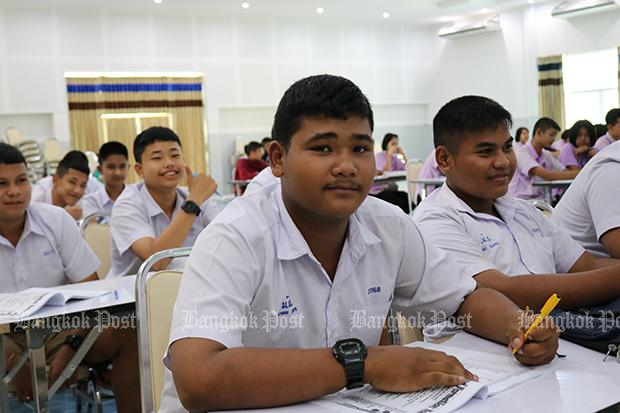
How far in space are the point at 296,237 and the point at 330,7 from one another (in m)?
12.8

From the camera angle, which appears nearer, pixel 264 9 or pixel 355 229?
pixel 355 229

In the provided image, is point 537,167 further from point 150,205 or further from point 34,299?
point 34,299

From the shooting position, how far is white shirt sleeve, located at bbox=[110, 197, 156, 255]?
328cm

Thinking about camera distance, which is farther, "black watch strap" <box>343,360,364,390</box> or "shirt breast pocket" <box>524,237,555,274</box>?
"shirt breast pocket" <box>524,237,555,274</box>

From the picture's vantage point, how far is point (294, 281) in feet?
4.84

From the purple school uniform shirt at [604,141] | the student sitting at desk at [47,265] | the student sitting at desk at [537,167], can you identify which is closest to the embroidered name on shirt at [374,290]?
the student sitting at desk at [47,265]

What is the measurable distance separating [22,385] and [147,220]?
1043mm

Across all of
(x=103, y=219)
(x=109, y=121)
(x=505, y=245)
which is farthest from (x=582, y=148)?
(x=109, y=121)

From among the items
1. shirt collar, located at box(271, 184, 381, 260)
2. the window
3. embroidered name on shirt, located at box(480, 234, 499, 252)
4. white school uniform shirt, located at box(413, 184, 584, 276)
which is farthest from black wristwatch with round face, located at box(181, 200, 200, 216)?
the window

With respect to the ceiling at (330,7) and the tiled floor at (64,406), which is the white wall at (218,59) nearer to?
the ceiling at (330,7)

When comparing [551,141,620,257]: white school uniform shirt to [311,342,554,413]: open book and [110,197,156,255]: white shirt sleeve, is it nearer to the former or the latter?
[311,342,554,413]: open book

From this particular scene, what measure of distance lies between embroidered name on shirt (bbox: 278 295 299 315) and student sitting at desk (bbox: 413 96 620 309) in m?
0.66

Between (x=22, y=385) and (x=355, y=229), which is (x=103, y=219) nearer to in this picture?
(x=22, y=385)

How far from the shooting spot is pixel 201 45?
13.6 m
